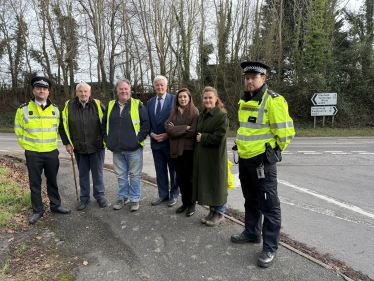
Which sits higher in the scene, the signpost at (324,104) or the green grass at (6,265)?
the signpost at (324,104)

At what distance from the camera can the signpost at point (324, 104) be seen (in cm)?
1856

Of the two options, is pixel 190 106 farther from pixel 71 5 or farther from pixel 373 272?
pixel 71 5

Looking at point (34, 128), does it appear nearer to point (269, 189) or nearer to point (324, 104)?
point (269, 189)

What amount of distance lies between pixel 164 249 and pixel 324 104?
1924 cm

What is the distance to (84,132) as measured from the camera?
445 centimetres

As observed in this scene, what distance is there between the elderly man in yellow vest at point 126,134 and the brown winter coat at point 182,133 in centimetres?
61

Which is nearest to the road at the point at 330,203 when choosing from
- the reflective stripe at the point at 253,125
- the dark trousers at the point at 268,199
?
the dark trousers at the point at 268,199

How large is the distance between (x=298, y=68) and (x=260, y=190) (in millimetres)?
20578

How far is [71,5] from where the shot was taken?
21781 millimetres

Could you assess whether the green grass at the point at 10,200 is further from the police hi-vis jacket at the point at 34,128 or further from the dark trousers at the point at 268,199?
the dark trousers at the point at 268,199

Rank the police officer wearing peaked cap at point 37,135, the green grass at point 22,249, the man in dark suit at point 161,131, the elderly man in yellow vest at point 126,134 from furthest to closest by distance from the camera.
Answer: the man in dark suit at point 161,131 → the elderly man in yellow vest at point 126,134 → the police officer wearing peaked cap at point 37,135 → the green grass at point 22,249

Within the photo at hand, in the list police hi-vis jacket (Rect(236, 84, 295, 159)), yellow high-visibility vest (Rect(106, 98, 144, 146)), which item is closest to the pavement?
police hi-vis jacket (Rect(236, 84, 295, 159))

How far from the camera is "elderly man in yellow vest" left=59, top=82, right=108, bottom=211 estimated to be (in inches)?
175

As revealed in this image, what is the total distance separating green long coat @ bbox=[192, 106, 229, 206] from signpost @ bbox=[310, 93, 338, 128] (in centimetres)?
1731
